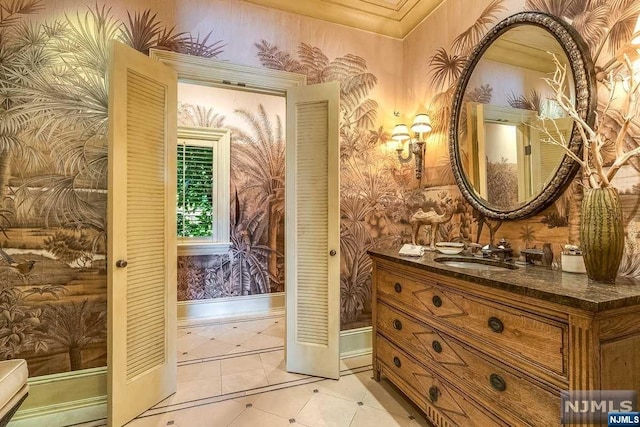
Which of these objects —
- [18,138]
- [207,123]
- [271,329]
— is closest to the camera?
[18,138]

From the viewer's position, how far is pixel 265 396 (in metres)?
2.04

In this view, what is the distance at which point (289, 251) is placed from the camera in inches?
91.5

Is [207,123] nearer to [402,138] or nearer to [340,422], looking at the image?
[402,138]

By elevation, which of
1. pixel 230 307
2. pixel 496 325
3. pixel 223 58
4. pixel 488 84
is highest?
pixel 223 58

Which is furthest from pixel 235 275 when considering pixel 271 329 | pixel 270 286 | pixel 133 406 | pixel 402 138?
pixel 402 138

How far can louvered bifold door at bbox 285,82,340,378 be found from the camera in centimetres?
225

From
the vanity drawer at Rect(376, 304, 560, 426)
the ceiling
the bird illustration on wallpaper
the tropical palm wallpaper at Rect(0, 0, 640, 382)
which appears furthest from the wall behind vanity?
the bird illustration on wallpaper

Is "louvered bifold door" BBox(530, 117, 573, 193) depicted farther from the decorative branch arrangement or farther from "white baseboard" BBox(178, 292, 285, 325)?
"white baseboard" BBox(178, 292, 285, 325)

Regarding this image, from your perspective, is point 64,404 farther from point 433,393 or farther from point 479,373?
point 479,373

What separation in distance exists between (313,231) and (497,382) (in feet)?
4.81

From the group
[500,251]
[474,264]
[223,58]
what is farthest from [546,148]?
[223,58]

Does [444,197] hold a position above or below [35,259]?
above

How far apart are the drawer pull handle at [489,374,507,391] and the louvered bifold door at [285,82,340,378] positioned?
1171 millimetres

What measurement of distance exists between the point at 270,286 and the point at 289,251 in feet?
5.81
